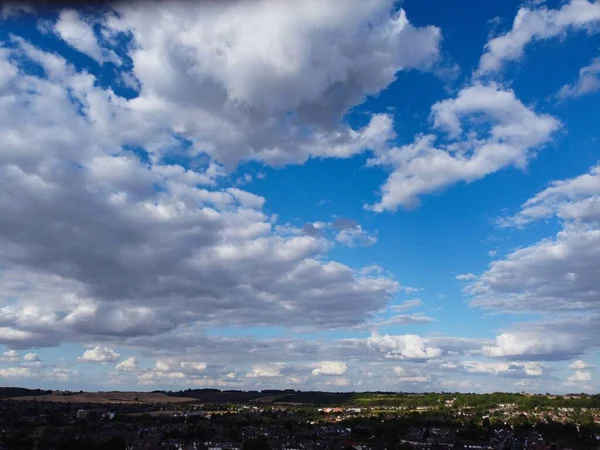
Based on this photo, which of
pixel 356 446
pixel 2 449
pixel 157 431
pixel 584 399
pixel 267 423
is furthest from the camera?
pixel 584 399

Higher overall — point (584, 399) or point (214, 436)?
point (584, 399)

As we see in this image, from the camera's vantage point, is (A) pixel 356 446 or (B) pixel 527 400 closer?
(A) pixel 356 446

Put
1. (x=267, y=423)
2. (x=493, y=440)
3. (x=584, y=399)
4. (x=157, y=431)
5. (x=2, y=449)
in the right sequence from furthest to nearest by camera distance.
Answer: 1. (x=584, y=399)
2. (x=267, y=423)
3. (x=157, y=431)
4. (x=493, y=440)
5. (x=2, y=449)

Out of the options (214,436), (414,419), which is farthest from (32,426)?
(414,419)

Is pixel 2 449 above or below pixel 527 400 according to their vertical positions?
below

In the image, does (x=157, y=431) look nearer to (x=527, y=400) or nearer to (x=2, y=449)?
(x=2, y=449)

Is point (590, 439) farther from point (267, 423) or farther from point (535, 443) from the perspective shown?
point (267, 423)

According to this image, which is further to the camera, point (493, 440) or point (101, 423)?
point (101, 423)

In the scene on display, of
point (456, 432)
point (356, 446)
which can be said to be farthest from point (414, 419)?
point (356, 446)

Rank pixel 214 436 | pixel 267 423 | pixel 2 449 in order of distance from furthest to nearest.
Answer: pixel 267 423 < pixel 214 436 < pixel 2 449
